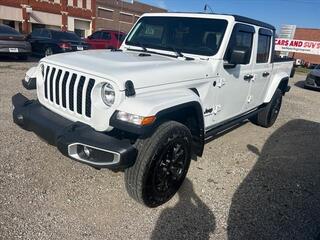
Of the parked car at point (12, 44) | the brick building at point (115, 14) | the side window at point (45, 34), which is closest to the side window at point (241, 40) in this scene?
the parked car at point (12, 44)

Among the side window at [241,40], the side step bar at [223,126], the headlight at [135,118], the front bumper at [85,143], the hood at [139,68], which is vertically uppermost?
the side window at [241,40]

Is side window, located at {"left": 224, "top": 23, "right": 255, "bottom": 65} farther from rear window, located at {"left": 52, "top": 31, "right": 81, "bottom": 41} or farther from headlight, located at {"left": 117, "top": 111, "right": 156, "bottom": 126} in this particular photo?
rear window, located at {"left": 52, "top": 31, "right": 81, "bottom": 41}

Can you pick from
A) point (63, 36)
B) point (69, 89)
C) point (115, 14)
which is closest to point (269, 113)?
point (69, 89)

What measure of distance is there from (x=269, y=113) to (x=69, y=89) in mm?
4726

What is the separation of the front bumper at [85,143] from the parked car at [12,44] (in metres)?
10.5

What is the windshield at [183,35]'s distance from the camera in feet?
13.1

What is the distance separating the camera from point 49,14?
35.2 metres

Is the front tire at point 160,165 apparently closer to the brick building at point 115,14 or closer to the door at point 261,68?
the door at point 261,68

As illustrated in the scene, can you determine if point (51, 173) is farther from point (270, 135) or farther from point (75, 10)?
point (75, 10)

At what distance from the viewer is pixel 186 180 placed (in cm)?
392

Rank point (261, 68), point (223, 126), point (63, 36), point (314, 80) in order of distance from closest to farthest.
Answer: point (223, 126), point (261, 68), point (314, 80), point (63, 36)

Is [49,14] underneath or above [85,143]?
above

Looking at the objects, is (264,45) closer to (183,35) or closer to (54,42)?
(183,35)

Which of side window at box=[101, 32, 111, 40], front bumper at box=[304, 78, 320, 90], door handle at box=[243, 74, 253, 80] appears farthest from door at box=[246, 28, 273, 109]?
side window at box=[101, 32, 111, 40]
